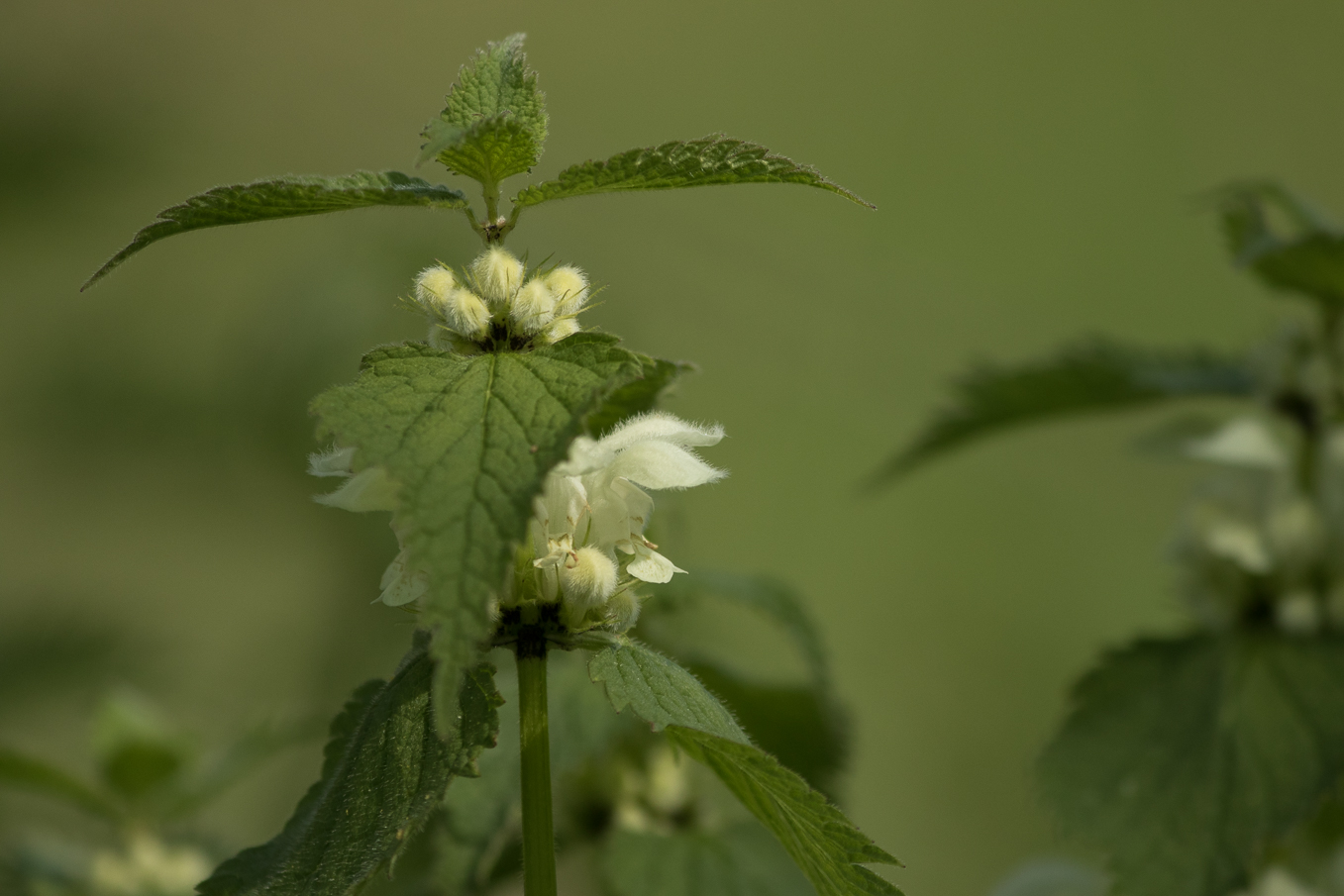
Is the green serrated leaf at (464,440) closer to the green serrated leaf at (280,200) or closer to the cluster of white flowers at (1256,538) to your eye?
the green serrated leaf at (280,200)

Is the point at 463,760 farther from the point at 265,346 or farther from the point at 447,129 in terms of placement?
the point at 265,346

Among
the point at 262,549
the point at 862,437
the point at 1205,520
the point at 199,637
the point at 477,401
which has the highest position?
the point at 862,437

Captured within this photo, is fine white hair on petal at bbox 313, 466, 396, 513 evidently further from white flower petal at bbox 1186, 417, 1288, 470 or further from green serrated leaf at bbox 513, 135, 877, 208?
white flower petal at bbox 1186, 417, 1288, 470

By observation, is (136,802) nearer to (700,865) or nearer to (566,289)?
(700,865)

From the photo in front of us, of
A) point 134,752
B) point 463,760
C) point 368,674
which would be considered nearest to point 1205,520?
point 463,760

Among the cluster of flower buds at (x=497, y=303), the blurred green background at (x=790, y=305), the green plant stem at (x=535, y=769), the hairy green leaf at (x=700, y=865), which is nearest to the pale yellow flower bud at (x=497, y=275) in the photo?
the cluster of flower buds at (x=497, y=303)

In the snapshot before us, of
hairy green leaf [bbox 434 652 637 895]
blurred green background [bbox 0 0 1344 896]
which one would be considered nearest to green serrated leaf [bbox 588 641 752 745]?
hairy green leaf [bbox 434 652 637 895]

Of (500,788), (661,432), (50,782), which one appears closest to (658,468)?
(661,432)
